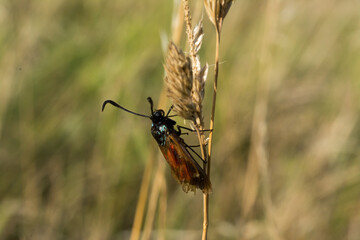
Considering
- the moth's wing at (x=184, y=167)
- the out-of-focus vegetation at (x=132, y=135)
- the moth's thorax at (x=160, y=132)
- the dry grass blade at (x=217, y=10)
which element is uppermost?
the out-of-focus vegetation at (x=132, y=135)

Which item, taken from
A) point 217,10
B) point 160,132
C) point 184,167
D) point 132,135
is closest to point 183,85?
point 217,10

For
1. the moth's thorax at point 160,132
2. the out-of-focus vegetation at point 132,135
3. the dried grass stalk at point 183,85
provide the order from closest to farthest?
the dried grass stalk at point 183,85 → the moth's thorax at point 160,132 → the out-of-focus vegetation at point 132,135

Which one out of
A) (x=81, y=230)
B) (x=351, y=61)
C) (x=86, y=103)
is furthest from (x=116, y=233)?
(x=351, y=61)

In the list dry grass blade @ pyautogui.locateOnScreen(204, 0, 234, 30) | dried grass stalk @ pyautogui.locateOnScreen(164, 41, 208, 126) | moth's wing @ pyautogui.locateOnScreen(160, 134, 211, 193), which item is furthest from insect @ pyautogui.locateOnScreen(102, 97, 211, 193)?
dry grass blade @ pyautogui.locateOnScreen(204, 0, 234, 30)

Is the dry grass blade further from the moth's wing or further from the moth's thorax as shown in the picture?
the moth's thorax

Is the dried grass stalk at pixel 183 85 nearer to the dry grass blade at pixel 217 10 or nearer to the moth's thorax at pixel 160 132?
the dry grass blade at pixel 217 10

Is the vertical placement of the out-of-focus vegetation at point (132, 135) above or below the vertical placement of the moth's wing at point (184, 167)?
above

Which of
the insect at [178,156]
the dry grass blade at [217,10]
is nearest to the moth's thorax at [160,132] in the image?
the insect at [178,156]

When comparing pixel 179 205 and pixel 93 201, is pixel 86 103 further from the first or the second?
A: pixel 179 205
